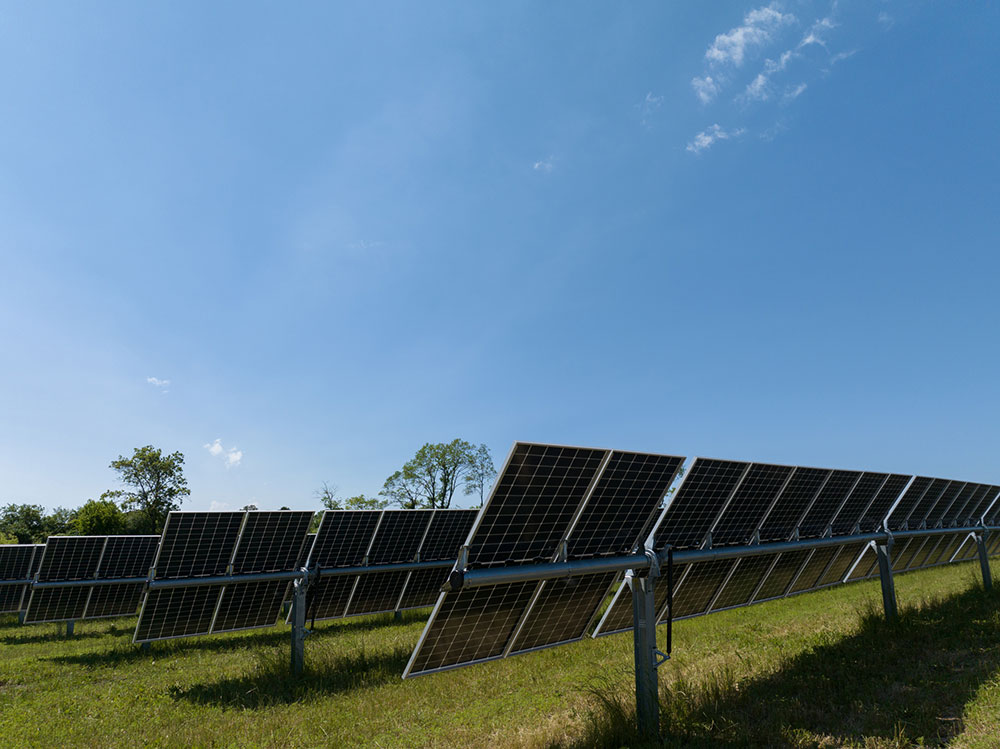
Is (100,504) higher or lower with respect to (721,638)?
lower

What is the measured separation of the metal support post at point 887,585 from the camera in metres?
14.2

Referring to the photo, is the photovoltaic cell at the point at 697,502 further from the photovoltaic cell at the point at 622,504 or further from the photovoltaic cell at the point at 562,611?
the photovoltaic cell at the point at 562,611

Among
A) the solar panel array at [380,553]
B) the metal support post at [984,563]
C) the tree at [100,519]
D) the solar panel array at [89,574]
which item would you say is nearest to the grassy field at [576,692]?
Result: the metal support post at [984,563]

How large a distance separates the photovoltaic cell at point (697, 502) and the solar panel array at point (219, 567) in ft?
40.0

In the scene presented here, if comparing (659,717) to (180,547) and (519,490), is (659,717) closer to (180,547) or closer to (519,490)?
(519,490)

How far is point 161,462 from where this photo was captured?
239 ft

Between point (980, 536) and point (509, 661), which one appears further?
point (980, 536)

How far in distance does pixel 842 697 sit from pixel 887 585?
263 inches

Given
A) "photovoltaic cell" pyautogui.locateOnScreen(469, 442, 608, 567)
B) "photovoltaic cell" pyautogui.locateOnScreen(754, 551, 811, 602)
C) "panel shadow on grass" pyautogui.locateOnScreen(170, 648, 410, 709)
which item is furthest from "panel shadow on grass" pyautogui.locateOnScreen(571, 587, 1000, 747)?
"panel shadow on grass" pyautogui.locateOnScreen(170, 648, 410, 709)

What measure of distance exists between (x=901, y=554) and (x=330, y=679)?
794 inches

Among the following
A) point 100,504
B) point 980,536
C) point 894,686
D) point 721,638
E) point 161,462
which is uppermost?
point 980,536

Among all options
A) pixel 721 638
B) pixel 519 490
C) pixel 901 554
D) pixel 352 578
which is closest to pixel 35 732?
pixel 352 578

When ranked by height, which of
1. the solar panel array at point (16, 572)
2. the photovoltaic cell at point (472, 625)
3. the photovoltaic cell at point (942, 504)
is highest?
the photovoltaic cell at point (942, 504)

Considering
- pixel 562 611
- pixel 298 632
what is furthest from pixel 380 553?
pixel 562 611
